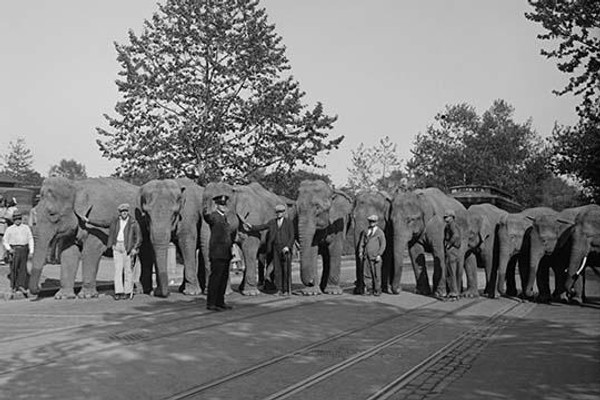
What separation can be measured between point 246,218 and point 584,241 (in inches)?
344

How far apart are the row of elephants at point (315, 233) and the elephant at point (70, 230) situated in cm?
3

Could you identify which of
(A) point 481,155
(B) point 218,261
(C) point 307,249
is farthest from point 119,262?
(A) point 481,155

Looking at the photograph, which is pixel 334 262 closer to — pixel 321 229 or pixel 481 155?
pixel 321 229

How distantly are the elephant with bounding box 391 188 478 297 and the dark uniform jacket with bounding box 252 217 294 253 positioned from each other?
117 inches

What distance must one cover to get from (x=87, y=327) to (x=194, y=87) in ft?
78.1

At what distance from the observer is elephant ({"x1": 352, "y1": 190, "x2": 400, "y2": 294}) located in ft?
70.0

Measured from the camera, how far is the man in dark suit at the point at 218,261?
52.7 ft

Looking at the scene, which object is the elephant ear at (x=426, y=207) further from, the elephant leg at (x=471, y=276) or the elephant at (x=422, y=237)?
the elephant leg at (x=471, y=276)

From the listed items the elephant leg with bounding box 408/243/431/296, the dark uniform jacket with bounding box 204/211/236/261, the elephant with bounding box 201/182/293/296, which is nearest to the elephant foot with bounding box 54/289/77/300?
the elephant with bounding box 201/182/293/296

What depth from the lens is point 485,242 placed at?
2205 centimetres

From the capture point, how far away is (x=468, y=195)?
42.6 metres

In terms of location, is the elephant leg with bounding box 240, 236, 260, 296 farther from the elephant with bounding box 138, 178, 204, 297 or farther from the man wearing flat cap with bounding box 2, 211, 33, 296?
the man wearing flat cap with bounding box 2, 211, 33, 296

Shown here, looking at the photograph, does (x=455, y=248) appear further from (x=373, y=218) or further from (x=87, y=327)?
(x=87, y=327)

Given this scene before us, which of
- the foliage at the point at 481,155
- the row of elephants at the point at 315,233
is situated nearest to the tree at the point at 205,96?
the row of elephants at the point at 315,233
